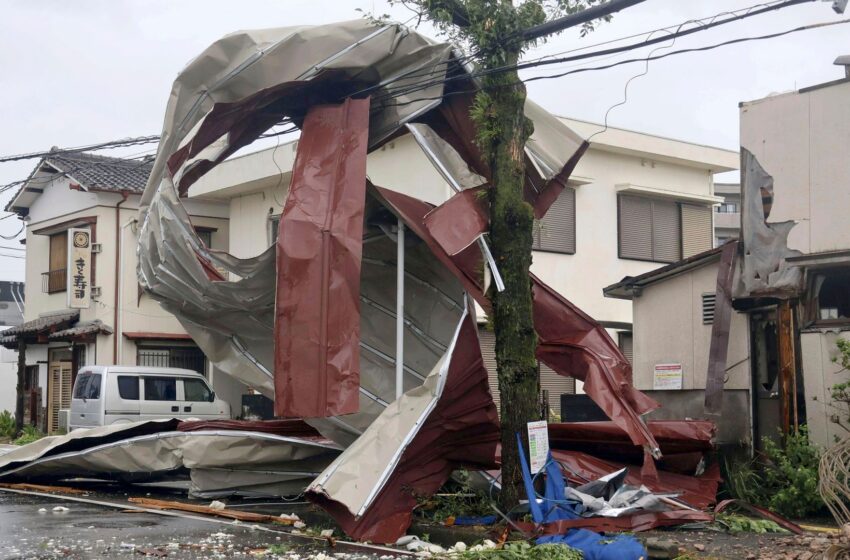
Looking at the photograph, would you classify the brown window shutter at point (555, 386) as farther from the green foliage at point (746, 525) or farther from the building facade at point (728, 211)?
Answer: the building facade at point (728, 211)

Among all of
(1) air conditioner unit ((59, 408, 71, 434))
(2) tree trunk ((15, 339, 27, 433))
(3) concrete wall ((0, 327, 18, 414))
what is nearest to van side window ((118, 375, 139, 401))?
(1) air conditioner unit ((59, 408, 71, 434))

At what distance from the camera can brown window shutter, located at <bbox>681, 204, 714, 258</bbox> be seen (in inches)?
949

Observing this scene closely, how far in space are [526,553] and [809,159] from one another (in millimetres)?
6468

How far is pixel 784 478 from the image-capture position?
38.0 ft

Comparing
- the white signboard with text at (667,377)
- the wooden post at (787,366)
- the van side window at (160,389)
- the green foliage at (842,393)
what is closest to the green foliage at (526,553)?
the green foliage at (842,393)

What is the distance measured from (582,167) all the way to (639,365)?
866 cm

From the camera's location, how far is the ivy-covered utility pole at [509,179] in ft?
34.0

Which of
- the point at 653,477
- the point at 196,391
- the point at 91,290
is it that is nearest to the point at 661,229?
the point at 196,391

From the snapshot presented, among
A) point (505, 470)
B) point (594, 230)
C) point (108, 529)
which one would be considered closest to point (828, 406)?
point (505, 470)

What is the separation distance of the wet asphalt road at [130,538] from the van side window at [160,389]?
417 inches

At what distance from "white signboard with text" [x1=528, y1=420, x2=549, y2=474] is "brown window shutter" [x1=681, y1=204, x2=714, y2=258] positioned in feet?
48.6

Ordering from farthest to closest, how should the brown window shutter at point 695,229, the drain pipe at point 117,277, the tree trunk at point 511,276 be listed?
the drain pipe at point 117,277 < the brown window shutter at point 695,229 < the tree trunk at point 511,276

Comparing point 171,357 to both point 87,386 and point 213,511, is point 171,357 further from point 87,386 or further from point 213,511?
point 213,511

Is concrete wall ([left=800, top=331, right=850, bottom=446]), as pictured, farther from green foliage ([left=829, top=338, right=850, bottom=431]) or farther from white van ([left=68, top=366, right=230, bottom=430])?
white van ([left=68, top=366, right=230, bottom=430])
